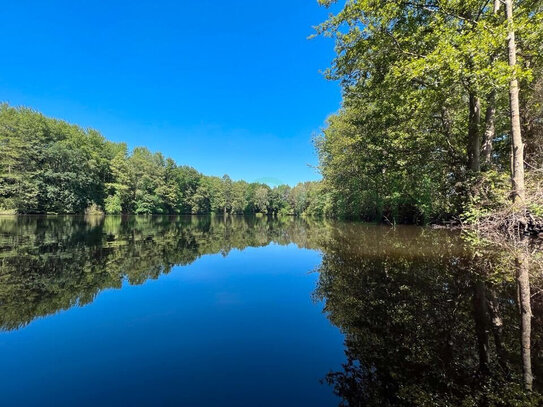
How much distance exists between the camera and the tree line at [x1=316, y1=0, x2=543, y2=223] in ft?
27.4

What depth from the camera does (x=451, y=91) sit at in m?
11.2

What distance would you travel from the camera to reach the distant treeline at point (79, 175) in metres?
41.7

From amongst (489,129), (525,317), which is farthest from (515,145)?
(525,317)

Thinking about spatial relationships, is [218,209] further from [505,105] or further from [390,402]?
[390,402]

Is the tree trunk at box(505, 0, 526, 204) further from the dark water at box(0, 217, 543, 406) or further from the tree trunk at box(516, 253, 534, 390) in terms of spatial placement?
the tree trunk at box(516, 253, 534, 390)

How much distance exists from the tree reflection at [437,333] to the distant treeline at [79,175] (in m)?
41.4

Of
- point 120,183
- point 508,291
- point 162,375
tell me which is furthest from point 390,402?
point 120,183

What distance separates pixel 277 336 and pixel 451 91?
12308mm

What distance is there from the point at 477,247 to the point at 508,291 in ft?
19.3

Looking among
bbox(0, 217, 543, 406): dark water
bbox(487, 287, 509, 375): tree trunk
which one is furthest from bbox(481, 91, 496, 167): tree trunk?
bbox(487, 287, 509, 375): tree trunk

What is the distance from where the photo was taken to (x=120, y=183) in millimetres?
58156

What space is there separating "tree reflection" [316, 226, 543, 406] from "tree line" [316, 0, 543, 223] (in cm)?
319

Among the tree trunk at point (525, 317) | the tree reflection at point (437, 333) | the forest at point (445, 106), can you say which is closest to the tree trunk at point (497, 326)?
the tree reflection at point (437, 333)

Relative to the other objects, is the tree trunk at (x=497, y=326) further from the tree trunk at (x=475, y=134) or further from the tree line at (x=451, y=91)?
the tree trunk at (x=475, y=134)
